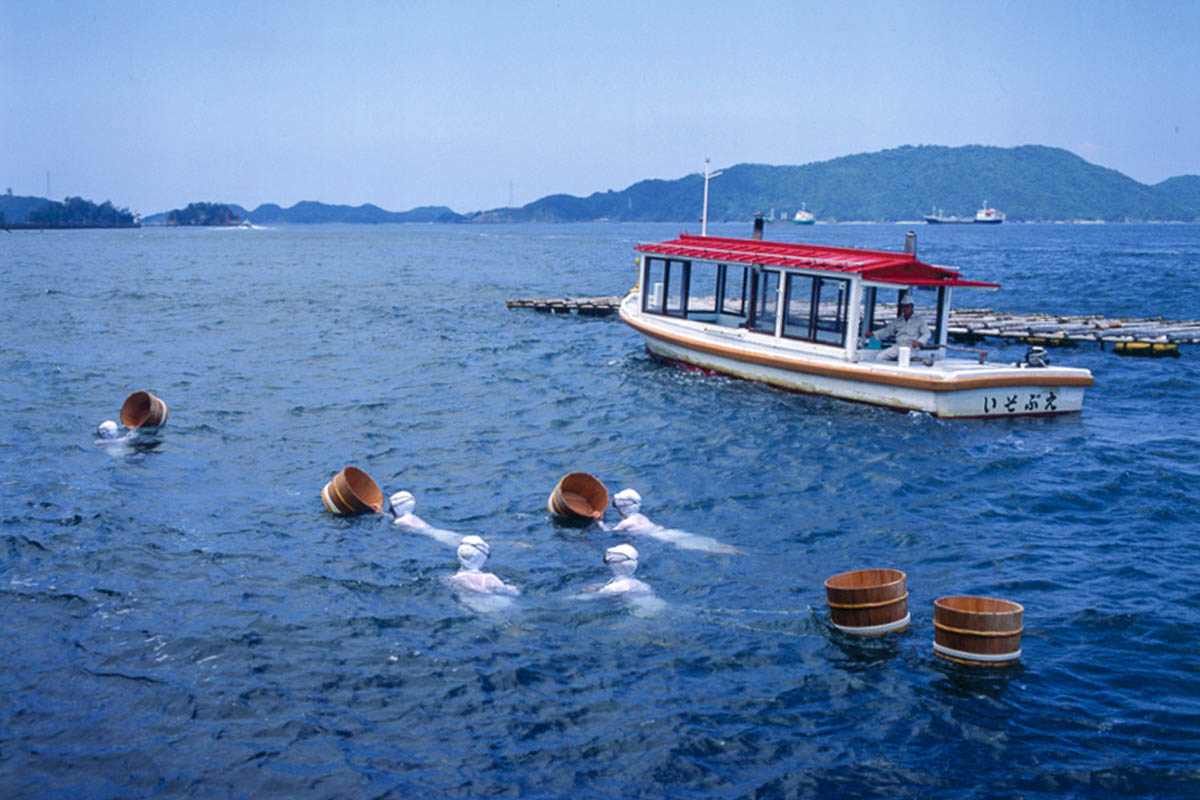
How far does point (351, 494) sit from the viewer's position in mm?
15031

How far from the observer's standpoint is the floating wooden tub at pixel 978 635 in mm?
9875

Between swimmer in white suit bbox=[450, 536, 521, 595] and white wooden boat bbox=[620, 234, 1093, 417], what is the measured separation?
40.0ft

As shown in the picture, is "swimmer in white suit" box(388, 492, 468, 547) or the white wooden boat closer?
"swimmer in white suit" box(388, 492, 468, 547)

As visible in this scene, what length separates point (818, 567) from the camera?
43.2 feet

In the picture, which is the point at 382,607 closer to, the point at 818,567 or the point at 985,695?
the point at 818,567

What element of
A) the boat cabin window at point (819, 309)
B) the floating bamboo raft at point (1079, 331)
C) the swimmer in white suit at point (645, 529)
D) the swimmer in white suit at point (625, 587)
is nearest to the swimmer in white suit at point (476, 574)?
the swimmer in white suit at point (625, 587)

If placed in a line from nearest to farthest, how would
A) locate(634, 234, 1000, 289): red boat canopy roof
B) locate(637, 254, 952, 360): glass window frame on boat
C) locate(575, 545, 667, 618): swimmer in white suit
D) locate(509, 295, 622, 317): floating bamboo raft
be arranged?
1. locate(575, 545, 667, 618): swimmer in white suit
2. locate(634, 234, 1000, 289): red boat canopy roof
3. locate(637, 254, 952, 360): glass window frame on boat
4. locate(509, 295, 622, 317): floating bamboo raft

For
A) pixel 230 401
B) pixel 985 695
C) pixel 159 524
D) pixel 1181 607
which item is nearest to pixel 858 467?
pixel 1181 607

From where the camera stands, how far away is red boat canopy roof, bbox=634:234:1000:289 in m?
22.3

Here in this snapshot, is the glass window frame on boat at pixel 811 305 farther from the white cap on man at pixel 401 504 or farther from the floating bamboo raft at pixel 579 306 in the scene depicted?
the floating bamboo raft at pixel 579 306

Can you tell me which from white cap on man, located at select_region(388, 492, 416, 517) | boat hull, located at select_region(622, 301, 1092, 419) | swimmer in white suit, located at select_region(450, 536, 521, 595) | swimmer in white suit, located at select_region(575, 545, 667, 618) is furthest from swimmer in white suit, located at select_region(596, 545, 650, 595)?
boat hull, located at select_region(622, 301, 1092, 419)

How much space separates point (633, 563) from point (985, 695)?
13.8ft

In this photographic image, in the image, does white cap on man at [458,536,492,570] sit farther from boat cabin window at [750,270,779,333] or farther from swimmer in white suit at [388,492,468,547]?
boat cabin window at [750,270,779,333]

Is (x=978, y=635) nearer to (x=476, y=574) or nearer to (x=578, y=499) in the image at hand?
(x=476, y=574)
